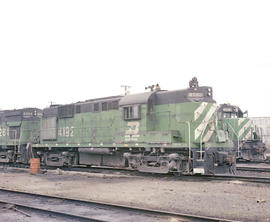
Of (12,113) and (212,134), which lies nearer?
(212,134)

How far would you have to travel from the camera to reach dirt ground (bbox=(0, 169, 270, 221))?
709cm

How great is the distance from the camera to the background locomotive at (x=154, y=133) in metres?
12.5

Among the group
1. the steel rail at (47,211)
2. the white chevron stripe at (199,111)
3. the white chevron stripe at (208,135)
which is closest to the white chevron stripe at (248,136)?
the white chevron stripe at (208,135)

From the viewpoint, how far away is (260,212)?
22.2 ft

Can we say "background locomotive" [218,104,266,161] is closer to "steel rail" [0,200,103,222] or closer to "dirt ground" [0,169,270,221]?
"dirt ground" [0,169,270,221]

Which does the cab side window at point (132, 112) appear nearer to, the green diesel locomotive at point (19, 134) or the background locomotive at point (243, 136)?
the green diesel locomotive at point (19, 134)

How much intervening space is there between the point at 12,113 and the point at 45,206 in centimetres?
1545

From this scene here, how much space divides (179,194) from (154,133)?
4.34m

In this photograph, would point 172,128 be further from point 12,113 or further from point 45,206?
point 12,113

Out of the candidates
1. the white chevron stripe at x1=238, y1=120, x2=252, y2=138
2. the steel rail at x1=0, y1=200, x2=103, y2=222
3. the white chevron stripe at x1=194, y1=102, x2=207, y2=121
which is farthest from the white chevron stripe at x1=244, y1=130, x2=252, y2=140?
the steel rail at x1=0, y1=200, x2=103, y2=222

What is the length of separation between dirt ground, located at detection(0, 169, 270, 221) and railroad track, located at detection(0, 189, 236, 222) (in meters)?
0.58

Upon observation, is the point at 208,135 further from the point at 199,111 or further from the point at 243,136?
the point at 243,136

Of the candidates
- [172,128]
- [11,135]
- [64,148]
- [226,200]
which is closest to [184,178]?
[172,128]

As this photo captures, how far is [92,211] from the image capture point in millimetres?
7266
